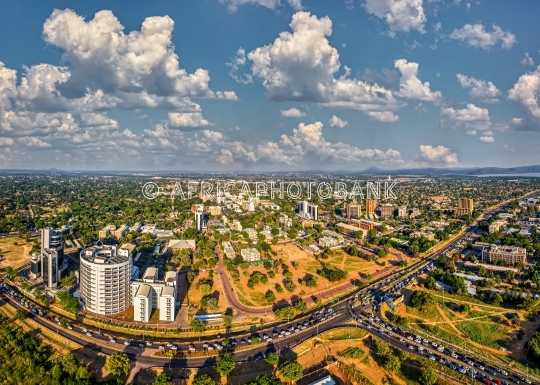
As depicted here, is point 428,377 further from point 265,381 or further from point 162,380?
point 162,380

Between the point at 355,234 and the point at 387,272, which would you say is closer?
the point at 387,272

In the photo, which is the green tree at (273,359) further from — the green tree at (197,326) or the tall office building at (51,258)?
the tall office building at (51,258)

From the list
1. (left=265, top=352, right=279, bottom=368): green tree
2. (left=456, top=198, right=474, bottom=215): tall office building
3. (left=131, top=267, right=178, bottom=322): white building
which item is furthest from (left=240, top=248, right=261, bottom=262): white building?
(left=456, top=198, right=474, bottom=215): tall office building

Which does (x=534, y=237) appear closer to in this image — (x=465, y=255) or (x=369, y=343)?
(x=465, y=255)

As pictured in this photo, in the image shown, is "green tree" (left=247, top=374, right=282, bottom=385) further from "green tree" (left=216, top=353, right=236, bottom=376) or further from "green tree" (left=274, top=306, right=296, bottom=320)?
"green tree" (left=274, top=306, right=296, bottom=320)

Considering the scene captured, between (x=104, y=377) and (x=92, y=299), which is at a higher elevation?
(x=92, y=299)

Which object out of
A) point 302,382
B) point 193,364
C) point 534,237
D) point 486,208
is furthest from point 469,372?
point 486,208
